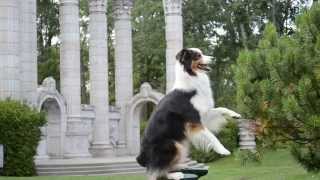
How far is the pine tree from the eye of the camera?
37.5 ft

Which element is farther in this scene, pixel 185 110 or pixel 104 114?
pixel 104 114

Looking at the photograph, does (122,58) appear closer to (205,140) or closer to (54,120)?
(54,120)

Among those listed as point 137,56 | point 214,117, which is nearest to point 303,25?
point 214,117

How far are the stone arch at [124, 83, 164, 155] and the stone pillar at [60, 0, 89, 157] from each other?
5.24 meters

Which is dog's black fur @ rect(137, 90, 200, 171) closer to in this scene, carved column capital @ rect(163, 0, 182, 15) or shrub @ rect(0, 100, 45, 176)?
shrub @ rect(0, 100, 45, 176)

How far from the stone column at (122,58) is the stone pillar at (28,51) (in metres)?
8.68

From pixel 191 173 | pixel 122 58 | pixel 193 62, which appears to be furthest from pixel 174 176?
pixel 122 58

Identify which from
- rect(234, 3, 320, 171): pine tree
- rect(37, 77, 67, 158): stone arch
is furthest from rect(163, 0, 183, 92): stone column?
rect(234, 3, 320, 171): pine tree

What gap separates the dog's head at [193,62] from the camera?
21.1ft

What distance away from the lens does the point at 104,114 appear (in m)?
39.3

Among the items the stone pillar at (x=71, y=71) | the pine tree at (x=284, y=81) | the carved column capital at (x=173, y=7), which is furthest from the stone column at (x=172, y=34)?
the pine tree at (x=284, y=81)

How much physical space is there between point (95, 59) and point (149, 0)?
1314cm

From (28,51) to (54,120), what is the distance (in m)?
5.12

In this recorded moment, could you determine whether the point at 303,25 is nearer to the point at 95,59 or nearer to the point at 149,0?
the point at 95,59
